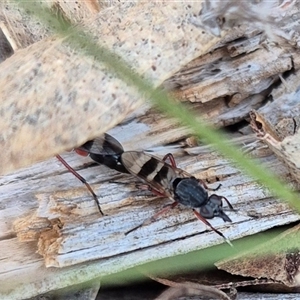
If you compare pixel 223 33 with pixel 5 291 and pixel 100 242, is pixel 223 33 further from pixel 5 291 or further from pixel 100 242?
pixel 5 291

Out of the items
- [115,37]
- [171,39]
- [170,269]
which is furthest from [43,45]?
Result: [170,269]

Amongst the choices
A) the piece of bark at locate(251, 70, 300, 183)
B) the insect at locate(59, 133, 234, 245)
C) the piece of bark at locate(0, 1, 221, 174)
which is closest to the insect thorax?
the insect at locate(59, 133, 234, 245)

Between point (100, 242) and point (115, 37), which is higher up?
point (115, 37)

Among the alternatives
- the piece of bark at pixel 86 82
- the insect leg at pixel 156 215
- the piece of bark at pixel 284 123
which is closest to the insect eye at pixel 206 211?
the insect leg at pixel 156 215

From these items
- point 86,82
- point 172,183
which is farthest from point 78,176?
point 86,82

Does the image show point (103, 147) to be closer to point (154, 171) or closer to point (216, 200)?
point (154, 171)

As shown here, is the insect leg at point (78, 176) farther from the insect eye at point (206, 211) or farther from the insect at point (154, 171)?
the insect eye at point (206, 211)

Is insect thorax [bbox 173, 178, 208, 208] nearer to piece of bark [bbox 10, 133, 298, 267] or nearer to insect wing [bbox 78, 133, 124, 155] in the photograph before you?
piece of bark [bbox 10, 133, 298, 267]

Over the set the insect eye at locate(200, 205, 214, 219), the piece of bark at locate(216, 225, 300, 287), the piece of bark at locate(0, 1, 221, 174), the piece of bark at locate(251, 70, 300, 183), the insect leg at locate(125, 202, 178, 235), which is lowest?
the piece of bark at locate(216, 225, 300, 287)
